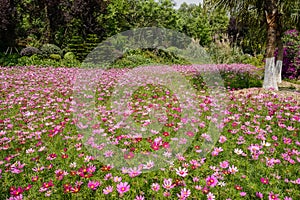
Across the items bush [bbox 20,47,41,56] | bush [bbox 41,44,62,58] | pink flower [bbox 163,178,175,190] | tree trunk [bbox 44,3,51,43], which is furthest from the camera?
tree trunk [bbox 44,3,51,43]

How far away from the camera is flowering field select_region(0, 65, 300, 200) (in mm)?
2281

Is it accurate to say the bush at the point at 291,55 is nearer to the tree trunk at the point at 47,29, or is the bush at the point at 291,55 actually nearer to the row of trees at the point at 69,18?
the row of trees at the point at 69,18

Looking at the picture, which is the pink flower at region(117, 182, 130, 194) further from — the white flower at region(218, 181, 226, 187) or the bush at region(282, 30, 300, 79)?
the bush at region(282, 30, 300, 79)

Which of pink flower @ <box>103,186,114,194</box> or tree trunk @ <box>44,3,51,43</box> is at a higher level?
tree trunk @ <box>44,3,51,43</box>

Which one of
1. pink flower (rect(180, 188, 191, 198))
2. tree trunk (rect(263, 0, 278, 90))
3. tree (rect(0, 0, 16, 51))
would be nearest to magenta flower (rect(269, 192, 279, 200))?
pink flower (rect(180, 188, 191, 198))

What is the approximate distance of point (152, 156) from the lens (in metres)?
2.90

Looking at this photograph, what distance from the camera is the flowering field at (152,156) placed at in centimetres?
228

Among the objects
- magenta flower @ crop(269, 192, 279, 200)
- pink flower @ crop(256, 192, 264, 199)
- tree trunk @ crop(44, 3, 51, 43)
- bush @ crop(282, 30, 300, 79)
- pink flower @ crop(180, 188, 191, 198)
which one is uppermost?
tree trunk @ crop(44, 3, 51, 43)

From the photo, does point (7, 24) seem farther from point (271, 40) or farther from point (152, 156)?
point (152, 156)

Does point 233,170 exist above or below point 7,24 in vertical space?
below

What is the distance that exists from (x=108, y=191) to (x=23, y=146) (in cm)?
172

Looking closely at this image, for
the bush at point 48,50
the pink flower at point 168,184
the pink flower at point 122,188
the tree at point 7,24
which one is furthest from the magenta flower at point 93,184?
the tree at point 7,24

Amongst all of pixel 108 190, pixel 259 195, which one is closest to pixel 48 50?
pixel 108 190

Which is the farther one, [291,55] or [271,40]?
[291,55]
